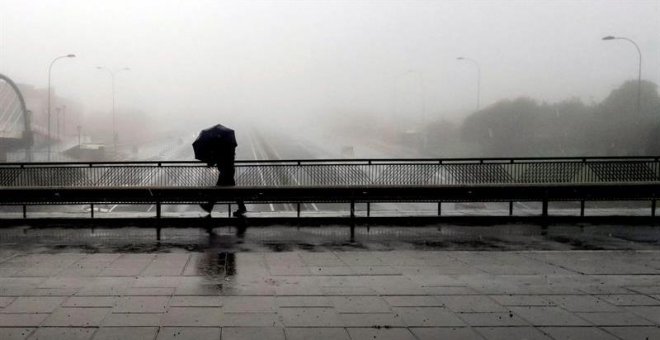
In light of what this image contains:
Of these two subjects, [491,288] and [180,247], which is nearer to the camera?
[491,288]

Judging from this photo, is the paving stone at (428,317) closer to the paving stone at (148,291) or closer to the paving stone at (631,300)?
the paving stone at (631,300)

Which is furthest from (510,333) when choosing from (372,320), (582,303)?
(582,303)

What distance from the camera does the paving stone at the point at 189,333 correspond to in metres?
5.20

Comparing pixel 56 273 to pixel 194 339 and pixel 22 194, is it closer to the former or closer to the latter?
pixel 194 339

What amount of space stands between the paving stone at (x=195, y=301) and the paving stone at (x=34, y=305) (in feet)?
4.06

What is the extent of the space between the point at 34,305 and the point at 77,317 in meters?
0.76

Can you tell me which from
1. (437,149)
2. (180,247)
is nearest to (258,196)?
(180,247)

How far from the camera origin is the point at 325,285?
23.4 feet

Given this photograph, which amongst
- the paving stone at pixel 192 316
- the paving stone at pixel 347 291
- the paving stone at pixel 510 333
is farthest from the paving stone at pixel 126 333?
the paving stone at pixel 510 333

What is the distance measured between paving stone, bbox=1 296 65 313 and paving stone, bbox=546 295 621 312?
554cm

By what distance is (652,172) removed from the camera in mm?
15219

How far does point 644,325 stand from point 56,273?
702cm

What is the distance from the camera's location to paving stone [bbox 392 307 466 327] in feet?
18.7

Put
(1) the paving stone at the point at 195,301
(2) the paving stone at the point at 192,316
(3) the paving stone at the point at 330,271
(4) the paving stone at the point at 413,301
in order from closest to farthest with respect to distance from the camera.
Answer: (2) the paving stone at the point at 192,316, (1) the paving stone at the point at 195,301, (4) the paving stone at the point at 413,301, (3) the paving stone at the point at 330,271
